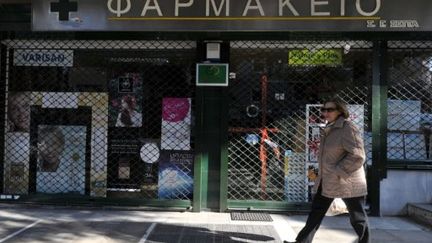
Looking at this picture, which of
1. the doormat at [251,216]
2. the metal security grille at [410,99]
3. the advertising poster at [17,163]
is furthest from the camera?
the advertising poster at [17,163]

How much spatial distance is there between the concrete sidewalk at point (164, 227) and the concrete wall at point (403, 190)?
8.1 inches

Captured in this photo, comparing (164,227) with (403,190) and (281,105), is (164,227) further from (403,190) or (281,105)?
(403,190)

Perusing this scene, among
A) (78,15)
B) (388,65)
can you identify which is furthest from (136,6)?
(388,65)

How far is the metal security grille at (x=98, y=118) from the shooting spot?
8750 millimetres

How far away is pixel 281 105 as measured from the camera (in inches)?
341

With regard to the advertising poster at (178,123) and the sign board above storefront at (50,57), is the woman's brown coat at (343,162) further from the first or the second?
the sign board above storefront at (50,57)

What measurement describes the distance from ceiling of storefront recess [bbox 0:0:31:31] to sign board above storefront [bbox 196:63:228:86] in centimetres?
269

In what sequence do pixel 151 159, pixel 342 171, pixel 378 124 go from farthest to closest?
pixel 151 159
pixel 378 124
pixel 342 171

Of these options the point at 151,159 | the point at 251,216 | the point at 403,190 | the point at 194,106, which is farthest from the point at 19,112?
the point at 403,190

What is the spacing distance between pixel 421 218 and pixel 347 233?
4.31 ft

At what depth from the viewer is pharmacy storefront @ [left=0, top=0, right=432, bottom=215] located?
328 inches

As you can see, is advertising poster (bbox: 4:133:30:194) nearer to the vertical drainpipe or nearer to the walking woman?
the walking woman

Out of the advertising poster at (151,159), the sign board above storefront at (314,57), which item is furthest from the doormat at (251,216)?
the sign board above storefront at (314,57)

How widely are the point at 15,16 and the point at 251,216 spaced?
4594 millimetres
